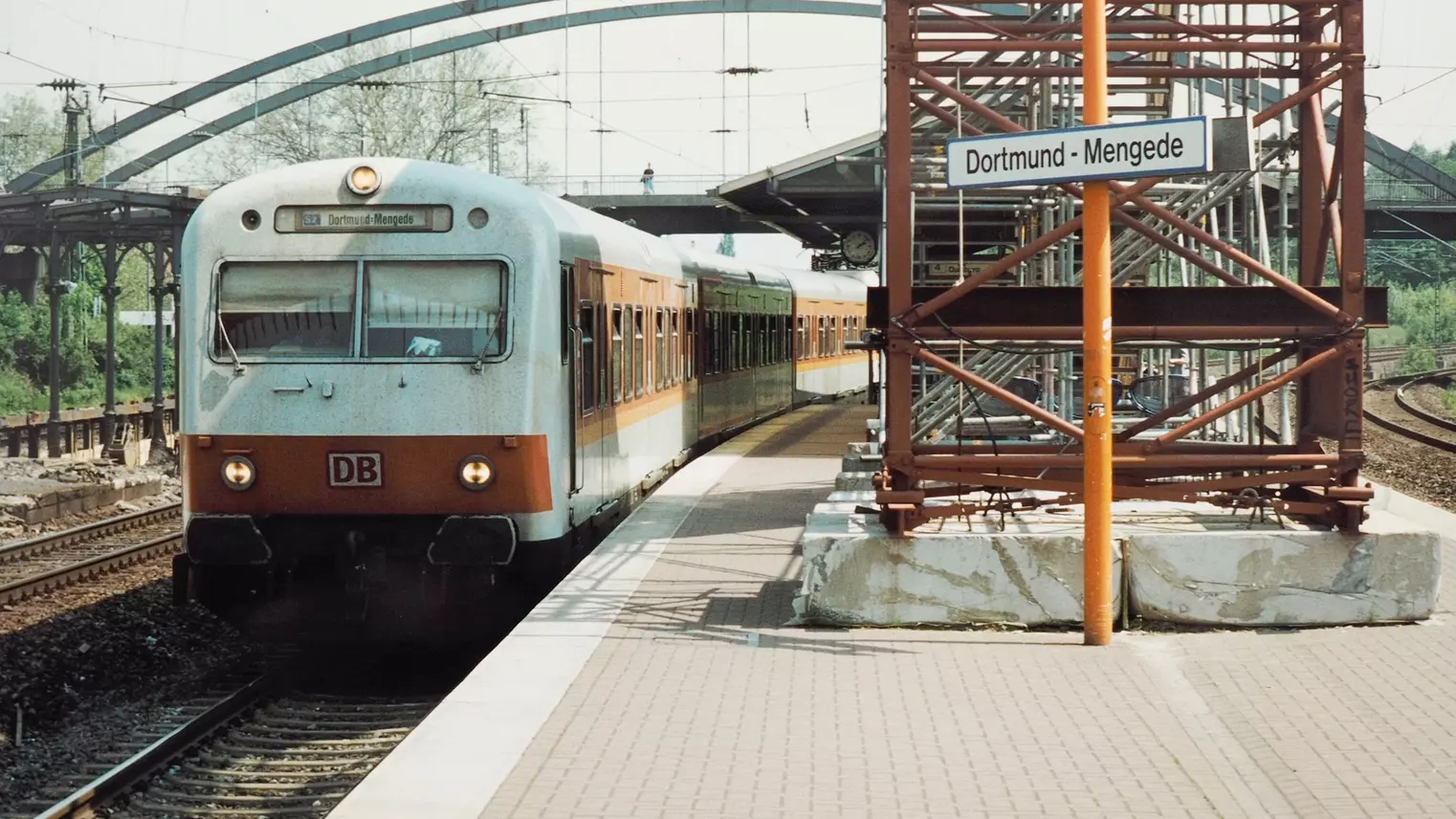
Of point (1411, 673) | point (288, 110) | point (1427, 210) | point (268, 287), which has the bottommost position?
point (1411, 673)

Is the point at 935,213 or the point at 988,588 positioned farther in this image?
the point at 935,213

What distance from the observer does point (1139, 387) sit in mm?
21656

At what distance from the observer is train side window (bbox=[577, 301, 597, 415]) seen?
11.9 metres

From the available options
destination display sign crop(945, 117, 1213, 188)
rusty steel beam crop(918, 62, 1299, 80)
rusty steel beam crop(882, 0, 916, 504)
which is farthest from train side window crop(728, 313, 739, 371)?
destination display sign crop(945, 117, 1213, 188)

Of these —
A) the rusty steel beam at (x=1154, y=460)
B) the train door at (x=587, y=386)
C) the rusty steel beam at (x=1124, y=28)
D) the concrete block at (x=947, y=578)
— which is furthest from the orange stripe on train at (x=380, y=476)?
the rusty steel beam at (x=1124, y=28)

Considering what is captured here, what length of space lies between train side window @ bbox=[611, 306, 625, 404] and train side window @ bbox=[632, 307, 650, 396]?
2.51ft

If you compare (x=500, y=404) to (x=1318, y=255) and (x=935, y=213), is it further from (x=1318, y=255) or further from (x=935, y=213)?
(x=935, y=213)

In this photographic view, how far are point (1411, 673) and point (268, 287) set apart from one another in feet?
21.5

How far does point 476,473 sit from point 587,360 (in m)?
1.95

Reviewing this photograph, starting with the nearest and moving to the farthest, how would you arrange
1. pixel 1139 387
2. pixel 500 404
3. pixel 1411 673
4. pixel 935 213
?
pixel 1411 673, pixel 500 404, pixel 935 213, pixel 1139 387

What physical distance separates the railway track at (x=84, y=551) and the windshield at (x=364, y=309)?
15.8 feet

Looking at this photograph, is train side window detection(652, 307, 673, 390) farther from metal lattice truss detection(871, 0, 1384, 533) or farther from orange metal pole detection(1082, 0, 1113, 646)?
orange metal pole detection(1082, 0, 1113, 646)

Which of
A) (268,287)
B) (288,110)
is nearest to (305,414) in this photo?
(268,287)

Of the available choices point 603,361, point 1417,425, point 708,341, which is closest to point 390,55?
point 1417,425
